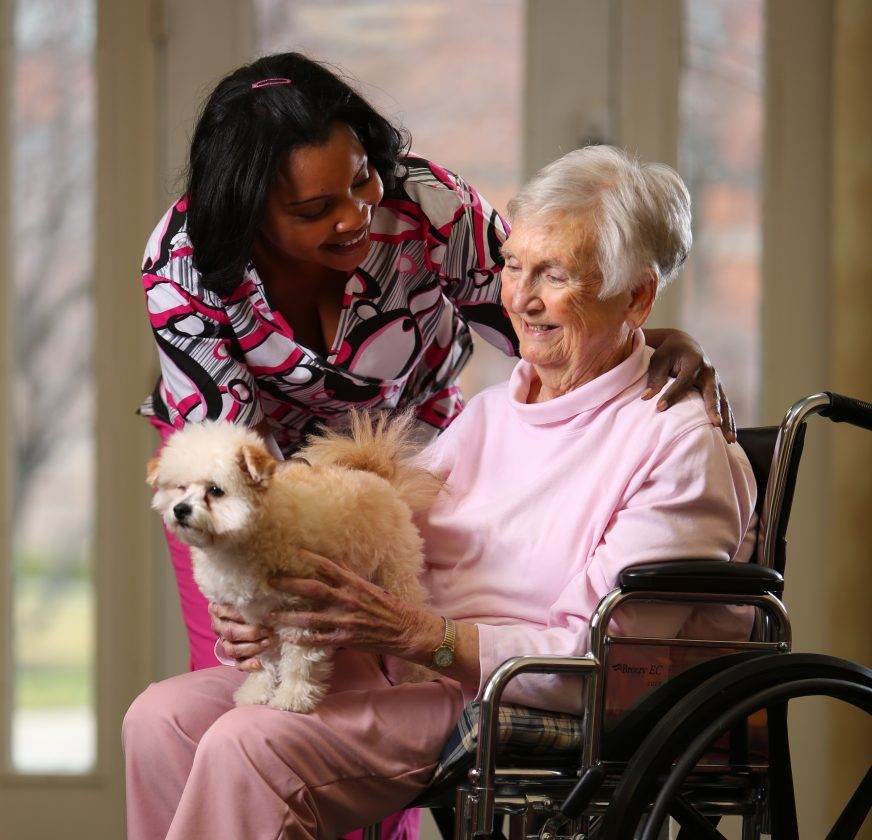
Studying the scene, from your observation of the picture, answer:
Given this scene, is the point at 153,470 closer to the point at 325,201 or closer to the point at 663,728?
the point at 325,201

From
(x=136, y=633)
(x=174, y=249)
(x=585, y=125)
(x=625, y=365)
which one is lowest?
(x=136, y=633)

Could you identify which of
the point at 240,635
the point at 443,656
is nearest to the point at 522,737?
the point at 443,656

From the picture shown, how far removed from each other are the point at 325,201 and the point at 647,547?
672 millimetres

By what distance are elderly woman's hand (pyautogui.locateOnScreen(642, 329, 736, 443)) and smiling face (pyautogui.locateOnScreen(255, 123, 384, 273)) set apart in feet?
1.55

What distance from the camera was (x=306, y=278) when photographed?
6.10ft

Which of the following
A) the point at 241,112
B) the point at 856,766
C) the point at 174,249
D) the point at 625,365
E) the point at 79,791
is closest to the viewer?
the point at 625,365

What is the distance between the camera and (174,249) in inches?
69.1

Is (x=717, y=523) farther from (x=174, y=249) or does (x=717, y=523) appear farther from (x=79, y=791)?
(x=79, y=791)

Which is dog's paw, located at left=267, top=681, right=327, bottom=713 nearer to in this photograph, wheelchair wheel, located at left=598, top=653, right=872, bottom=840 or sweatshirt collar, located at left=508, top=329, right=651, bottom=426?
wheelchair wheel, located at left=598, top=653, right=872, bottom=840

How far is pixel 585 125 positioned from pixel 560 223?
4.40 ft

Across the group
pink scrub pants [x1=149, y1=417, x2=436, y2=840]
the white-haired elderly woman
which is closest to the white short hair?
the white-haired elderly woman

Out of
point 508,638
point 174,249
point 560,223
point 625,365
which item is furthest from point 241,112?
point 508,638

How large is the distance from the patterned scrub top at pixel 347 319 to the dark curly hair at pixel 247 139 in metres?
0.05

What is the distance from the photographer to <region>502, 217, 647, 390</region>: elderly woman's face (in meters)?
1.50
